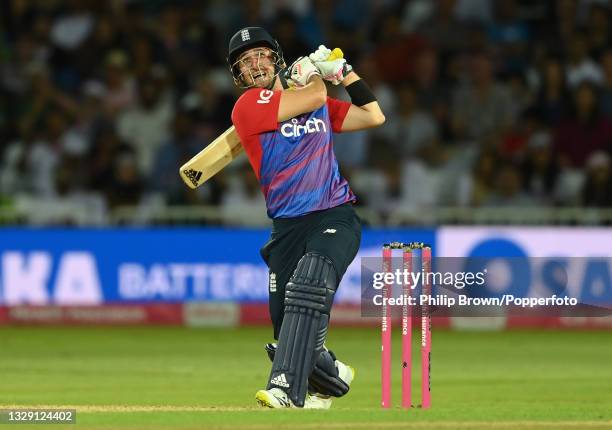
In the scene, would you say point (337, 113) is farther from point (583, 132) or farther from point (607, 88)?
point (607, 88)

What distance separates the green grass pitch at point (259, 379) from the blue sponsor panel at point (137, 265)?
46 cm

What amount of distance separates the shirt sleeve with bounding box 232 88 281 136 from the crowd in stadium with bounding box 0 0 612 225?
28.5 ft

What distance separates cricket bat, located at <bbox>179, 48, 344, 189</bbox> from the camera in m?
8.84

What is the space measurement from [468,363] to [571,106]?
18.8ft

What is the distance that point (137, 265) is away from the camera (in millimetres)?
16859

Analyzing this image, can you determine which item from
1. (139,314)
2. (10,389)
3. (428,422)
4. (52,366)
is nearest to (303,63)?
(428,422)

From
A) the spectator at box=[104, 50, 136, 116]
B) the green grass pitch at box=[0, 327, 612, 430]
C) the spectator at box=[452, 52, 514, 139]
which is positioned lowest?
the green grass pitch at box=[0, 327, 612, 430]

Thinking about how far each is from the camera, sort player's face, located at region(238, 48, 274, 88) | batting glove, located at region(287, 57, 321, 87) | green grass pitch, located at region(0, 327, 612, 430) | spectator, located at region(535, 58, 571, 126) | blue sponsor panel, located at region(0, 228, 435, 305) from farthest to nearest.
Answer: spectator, located at region(535, 58, 571, 126), blue sponsor panel, located at region(0, 228, 435, 305), player's face, located at region(238, 48, 274, 88), batting glove, located at region(287, 57, 321, 87), green grass pitch, located at region(0, 327, 612, 430)

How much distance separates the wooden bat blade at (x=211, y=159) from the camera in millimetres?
8836

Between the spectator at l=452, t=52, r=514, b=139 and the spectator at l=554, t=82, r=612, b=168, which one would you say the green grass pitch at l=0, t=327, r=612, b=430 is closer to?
the spectator at l=554, t=82, r=612, b=168

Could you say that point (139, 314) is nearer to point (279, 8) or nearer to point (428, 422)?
point (279, 8)

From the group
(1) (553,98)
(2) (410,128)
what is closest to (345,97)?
(2) (410,128)

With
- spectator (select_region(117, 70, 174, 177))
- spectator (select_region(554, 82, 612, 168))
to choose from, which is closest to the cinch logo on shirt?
spectator (select_region(554, 82, 612, 168))

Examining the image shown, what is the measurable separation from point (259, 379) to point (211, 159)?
322cm
